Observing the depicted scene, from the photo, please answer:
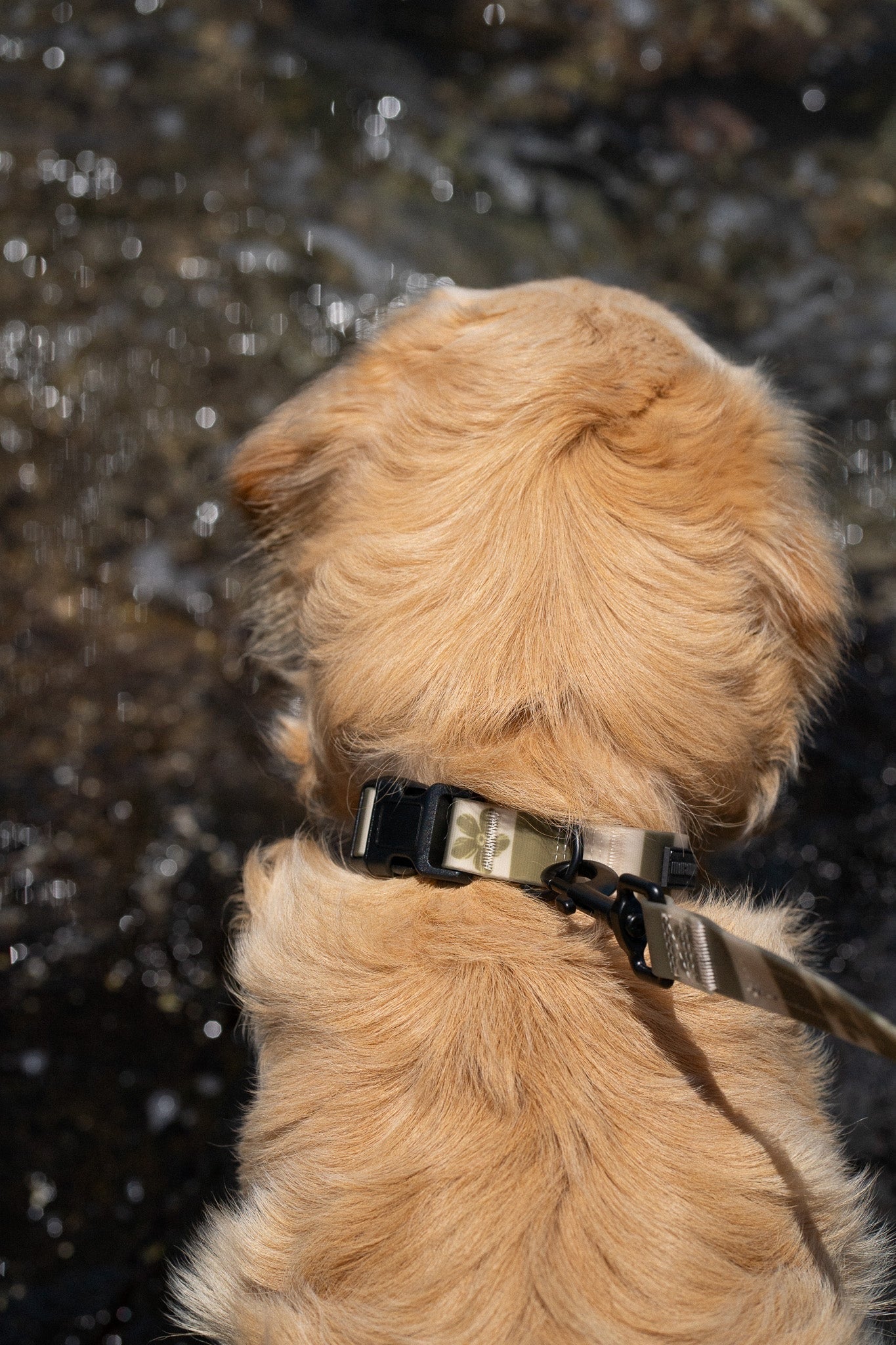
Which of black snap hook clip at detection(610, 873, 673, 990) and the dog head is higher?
the dog head

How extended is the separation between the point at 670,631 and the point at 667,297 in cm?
247

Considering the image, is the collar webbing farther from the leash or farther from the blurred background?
the blurred background

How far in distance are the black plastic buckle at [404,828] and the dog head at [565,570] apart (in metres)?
0.03

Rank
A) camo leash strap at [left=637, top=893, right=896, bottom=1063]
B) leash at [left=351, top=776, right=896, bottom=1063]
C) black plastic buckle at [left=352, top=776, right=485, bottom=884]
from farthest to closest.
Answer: black plastic buckle at [left=352, top=776, right=485, bottom=884], leash at [left=351, top=776, right=896, bottom=1063], camo leash strap at [left=637, top=893, right=896, bottom=1063]

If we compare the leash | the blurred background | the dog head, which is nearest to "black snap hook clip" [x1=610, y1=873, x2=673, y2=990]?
the leash

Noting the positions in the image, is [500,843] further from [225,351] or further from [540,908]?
[225,351]

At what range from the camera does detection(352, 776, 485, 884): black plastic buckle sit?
4.01 feet

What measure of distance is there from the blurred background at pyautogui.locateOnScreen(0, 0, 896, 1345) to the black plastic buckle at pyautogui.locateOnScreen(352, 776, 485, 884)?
1387mm

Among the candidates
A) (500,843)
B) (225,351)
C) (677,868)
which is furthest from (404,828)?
(225,351)

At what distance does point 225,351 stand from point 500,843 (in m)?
2.47

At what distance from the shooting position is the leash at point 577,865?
1.12 metres

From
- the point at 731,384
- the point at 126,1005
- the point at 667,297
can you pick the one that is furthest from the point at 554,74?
the point at 126,1005

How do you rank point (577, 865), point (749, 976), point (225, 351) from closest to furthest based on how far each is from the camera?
point (749, 976) → point (577, 865) → point (225, 351)

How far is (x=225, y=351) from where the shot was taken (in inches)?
125
